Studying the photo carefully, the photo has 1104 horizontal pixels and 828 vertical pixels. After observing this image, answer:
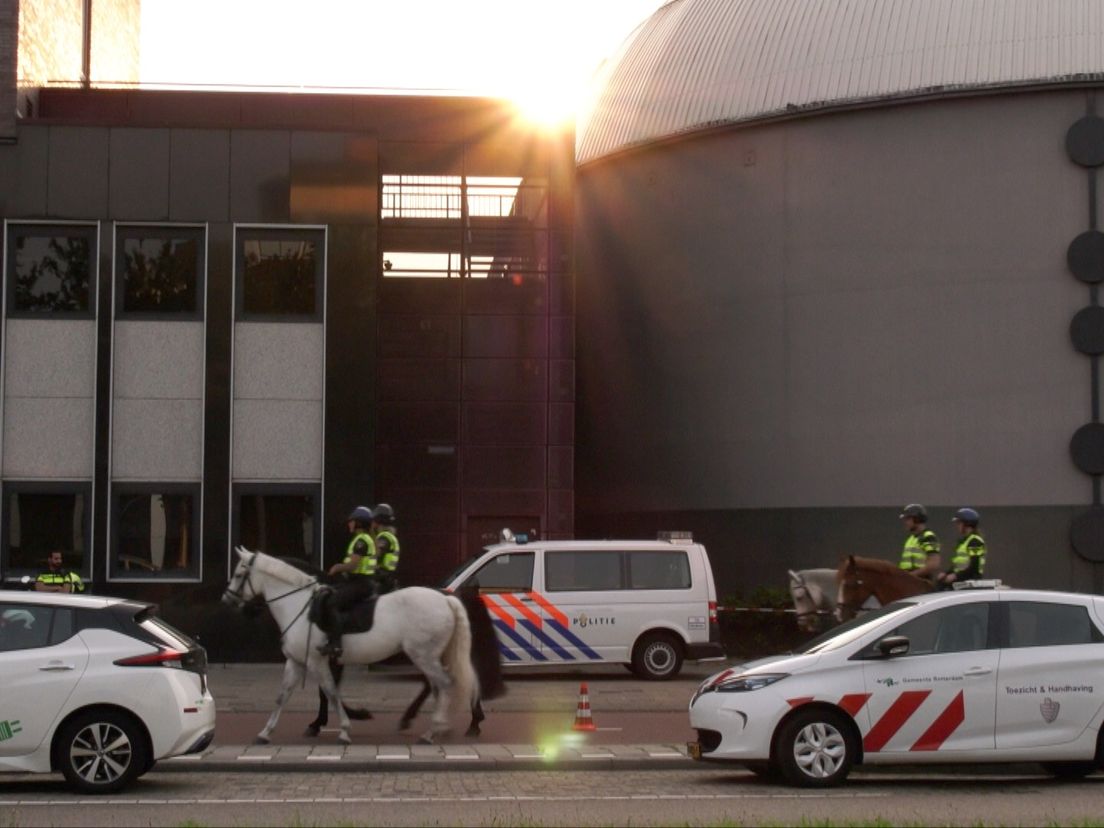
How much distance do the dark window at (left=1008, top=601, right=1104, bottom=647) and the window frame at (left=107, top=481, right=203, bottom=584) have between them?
14.7 metres

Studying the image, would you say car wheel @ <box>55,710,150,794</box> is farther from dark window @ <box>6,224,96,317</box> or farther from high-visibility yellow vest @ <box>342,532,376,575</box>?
dark window @ <box>6,224,96,317</box>

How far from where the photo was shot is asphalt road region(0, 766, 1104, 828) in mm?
11320

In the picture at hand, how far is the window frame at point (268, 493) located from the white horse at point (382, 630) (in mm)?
8788

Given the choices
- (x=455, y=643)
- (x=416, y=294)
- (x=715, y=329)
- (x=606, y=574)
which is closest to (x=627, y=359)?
(x=715, y=329)

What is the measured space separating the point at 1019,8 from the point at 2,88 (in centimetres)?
1726

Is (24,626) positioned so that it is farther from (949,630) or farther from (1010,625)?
(1010,625)

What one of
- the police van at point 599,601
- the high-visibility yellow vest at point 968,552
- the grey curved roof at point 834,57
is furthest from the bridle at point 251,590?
the grey curved roof at point 834,57

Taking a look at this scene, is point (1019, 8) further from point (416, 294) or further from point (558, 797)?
point (558, 797)

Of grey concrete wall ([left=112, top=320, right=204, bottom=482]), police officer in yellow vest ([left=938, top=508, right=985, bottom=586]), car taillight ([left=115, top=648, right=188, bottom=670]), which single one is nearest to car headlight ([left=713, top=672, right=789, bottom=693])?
car taillight ([left=115, top=648, right=188, bottom=670])

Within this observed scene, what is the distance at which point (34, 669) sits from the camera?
1280 cm

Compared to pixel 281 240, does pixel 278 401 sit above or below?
below

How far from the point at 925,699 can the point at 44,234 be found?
17018 millimetres

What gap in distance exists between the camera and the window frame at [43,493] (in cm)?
2517

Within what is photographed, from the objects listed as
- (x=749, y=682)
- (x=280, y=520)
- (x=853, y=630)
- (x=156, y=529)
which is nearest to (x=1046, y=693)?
(x=853, y=630)
